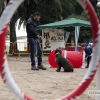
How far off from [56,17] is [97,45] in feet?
98.5

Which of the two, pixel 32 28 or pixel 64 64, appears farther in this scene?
pixel 64 64

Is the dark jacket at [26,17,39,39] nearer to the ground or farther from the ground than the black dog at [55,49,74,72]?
farther from the ground

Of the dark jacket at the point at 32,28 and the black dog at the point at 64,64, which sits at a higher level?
the dark jacket at the point at 32,28

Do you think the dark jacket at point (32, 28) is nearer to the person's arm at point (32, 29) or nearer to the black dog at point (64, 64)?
the person's arm at point (32, 29)

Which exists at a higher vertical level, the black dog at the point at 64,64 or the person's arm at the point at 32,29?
the person's arm at the point at 32,29

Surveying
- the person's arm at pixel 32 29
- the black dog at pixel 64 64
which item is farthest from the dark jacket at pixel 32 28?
the black dog at pixel 64 64

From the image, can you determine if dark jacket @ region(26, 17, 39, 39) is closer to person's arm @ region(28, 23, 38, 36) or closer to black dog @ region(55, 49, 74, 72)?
person's arm @ region(28, 23, 38, 36)

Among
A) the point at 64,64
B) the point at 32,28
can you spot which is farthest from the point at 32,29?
the point at 64,64

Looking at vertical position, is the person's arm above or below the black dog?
above

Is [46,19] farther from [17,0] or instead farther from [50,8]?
A: [17,0]

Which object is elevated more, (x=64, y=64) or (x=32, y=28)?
(x=32, y=28)

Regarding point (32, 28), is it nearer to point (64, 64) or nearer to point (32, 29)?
point (32, 29)

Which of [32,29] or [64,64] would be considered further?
[64,64]

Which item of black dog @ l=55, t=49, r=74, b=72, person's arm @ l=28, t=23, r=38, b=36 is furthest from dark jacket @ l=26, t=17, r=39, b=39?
black dog @ l=55, t=49, r=74, b=72
